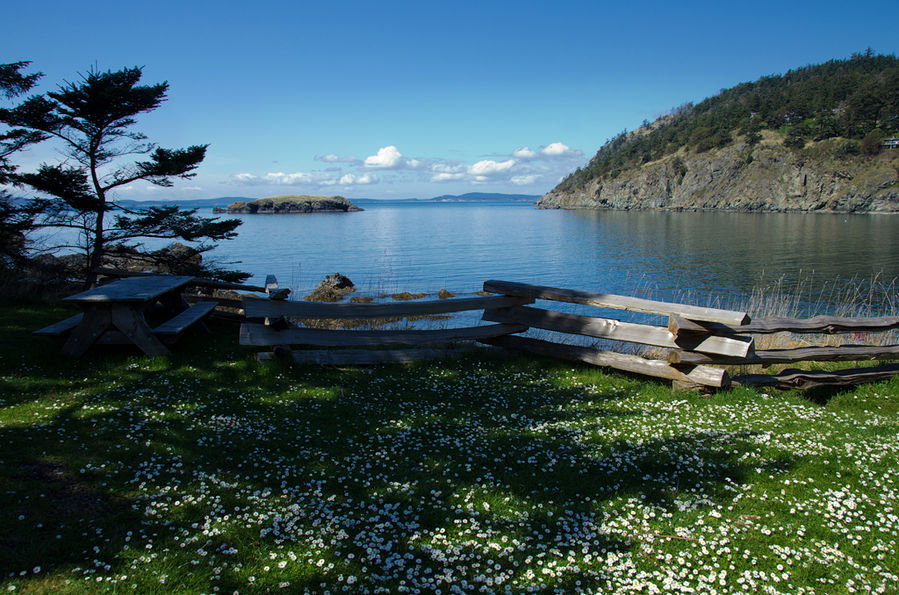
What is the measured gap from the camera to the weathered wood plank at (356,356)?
9891 mm

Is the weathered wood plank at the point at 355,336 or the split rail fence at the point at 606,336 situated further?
the weathered wood plank at the point at 355,336

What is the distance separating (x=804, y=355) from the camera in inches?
378

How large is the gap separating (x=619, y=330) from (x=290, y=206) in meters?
162

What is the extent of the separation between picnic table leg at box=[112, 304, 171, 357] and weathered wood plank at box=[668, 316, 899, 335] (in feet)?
30.6

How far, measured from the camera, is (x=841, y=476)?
6.04 m

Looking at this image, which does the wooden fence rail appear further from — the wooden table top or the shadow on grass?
the wooden table top

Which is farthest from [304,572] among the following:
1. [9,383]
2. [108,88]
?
[108,88]

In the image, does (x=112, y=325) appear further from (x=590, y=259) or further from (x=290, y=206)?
(x=290, y=206)

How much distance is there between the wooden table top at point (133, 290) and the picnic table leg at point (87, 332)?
13.6 inches

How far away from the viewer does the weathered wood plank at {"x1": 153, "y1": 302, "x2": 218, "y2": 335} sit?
9.70 metres

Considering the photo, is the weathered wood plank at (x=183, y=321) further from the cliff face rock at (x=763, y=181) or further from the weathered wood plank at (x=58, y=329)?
the cliff face rock at (x=763, y=181)

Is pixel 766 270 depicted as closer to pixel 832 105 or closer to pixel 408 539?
pixel 408 539

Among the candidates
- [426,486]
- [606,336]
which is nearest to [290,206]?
[606,336]

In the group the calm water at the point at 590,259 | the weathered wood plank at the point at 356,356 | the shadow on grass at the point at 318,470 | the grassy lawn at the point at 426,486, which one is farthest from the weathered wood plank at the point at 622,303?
the calm water at the point at 590,259
